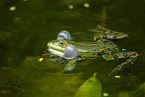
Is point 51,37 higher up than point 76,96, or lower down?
higher up

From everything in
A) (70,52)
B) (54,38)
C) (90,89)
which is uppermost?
(54,38)

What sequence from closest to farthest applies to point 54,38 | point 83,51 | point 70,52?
point 70,52 → point 83,51 → point 54,38

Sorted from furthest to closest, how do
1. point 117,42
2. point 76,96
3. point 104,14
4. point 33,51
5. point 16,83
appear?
point 104,14, point 117,42, point 33,51, point 16,83, point 76,96

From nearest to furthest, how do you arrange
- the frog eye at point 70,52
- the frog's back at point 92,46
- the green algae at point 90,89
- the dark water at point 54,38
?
the green algae at point 90,89, the dark water at point 54,38, the frog eye at point 70,52, the frog's back at point 92,46

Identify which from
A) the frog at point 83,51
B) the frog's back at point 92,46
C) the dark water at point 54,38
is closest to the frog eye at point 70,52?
the frog at point 83,51

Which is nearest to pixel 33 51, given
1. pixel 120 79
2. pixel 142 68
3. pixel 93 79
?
pixel 93 79

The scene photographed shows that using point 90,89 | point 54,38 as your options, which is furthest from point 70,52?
point 90,89

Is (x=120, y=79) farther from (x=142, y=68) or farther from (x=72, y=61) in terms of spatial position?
(x=72, y=61)

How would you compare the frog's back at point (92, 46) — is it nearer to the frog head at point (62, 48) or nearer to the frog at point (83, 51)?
the frog at point (83, 51)

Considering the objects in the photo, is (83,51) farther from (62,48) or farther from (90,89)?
(90,89)
